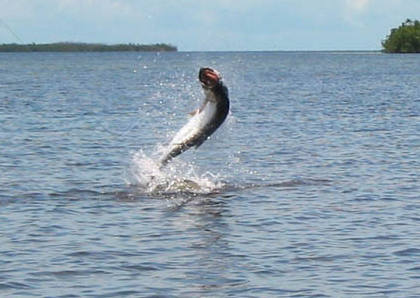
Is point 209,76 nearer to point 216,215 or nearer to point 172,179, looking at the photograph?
point 216,215

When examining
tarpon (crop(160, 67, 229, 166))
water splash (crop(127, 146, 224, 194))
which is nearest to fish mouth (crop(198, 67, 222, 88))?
tarpon (crop(160, 67, 229, 166))

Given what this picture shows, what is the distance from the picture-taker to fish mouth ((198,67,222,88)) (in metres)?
17.5

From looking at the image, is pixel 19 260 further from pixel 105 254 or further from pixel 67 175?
pixel 67 175

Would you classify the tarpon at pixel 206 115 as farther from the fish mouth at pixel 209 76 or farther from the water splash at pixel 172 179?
the water splash at pixel 172 179

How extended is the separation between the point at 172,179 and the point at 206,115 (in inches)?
136

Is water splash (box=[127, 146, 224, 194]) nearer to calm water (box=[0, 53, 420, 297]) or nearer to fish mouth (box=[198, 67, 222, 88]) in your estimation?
calm water (box=[0, 53, 420, 297])

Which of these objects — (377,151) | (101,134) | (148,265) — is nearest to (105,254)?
(148,265)

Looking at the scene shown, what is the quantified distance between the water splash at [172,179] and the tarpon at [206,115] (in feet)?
4.06

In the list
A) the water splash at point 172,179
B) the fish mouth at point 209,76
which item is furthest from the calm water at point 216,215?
the fish mouth at point 209,76

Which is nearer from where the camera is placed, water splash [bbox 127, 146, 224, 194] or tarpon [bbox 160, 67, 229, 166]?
tarpon [bbox 160, 67, 229, 166]

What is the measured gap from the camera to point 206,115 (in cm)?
1872

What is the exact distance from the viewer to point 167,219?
17891 mm

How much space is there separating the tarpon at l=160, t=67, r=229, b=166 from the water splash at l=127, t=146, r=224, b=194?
124 cm

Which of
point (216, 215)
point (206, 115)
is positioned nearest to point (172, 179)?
point (206, 115)
